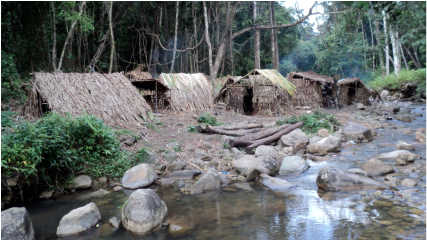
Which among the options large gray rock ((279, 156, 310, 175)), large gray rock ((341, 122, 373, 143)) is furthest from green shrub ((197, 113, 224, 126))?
large gray rock ((341, 122, 373, 143))

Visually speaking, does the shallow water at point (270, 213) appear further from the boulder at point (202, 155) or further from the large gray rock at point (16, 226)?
the boulder at point (202, 155)

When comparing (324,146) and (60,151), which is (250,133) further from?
(60,151)

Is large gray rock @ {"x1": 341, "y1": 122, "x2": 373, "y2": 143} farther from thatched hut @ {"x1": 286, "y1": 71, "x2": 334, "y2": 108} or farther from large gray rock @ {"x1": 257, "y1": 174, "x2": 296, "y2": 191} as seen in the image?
thatched hut @ {"x1": 286, "y1": 71, "x2": 334, "y2": 108}

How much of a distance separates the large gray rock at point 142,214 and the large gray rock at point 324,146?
4.78 metres

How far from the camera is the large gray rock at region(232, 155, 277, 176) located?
19.9 feet

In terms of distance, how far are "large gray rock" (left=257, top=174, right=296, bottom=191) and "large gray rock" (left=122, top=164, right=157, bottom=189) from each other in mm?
2035

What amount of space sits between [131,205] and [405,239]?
3.26 m

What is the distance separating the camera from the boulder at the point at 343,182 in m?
5.09

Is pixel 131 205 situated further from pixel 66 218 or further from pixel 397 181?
pixel 397 181

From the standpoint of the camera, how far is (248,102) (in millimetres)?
14000

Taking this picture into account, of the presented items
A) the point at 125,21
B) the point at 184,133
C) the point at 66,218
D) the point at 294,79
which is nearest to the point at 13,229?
the point at 66,218

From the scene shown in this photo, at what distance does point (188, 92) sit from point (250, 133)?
13.9ft

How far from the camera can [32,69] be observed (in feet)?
44.7

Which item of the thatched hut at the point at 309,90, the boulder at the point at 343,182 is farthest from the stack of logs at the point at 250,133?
the thatched hut at the point at 309,90
